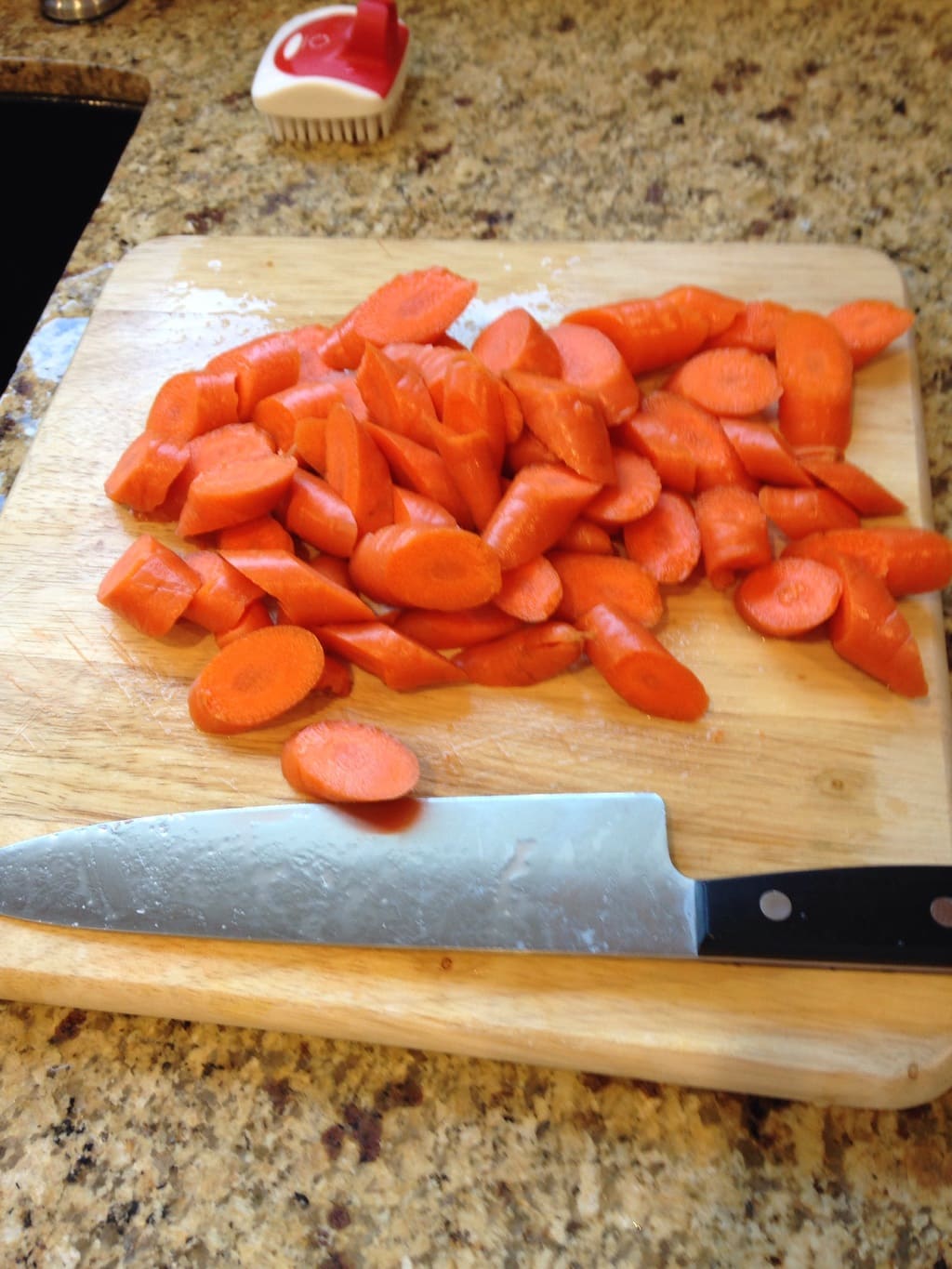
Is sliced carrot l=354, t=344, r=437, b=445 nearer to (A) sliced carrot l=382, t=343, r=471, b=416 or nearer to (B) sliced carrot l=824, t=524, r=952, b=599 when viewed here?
(A) sliced carrot l=382, t=343, r=471, b=416

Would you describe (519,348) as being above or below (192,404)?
above

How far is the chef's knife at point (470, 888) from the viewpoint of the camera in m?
1.33

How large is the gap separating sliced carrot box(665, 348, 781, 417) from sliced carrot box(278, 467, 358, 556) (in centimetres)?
69

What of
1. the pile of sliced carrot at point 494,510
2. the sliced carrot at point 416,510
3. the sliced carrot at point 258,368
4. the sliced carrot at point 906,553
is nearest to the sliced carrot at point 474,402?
the pile of sliced carrot at point 494,510

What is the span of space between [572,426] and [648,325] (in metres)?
0.37

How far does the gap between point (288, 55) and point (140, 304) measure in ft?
2.59

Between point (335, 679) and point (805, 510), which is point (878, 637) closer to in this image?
point (805, 510)

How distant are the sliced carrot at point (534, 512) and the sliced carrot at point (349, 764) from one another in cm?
36

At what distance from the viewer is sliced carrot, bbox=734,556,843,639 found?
1.65m

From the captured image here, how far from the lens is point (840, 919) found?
1.33 m

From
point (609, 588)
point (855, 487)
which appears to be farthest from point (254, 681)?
point (855, 487)

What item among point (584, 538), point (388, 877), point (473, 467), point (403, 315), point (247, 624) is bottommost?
point (388, 877)

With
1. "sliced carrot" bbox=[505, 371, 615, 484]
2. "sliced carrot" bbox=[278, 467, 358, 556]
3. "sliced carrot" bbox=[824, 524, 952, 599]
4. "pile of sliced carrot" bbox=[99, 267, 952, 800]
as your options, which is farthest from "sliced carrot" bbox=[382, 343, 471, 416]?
"sliced carrot" bbox=[824, 524, 952, 599]

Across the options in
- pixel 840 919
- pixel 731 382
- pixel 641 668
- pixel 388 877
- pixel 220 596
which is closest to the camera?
pixel 840 919
